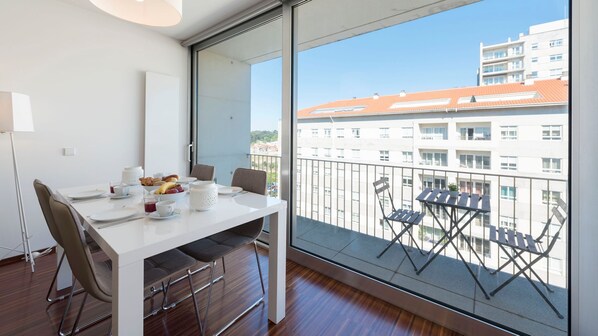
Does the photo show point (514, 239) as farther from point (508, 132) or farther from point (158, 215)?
point (158, 215)

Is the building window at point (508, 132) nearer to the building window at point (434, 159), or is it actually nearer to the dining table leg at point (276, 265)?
the building window at point (434, 159)

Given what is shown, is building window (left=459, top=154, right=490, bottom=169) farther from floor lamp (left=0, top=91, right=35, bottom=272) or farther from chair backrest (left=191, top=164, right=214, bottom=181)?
floor lamp (left=0, top=91, right=35, bottom=272)

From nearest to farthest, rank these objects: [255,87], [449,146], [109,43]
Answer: [449,146] < [109,43] < [255,87]

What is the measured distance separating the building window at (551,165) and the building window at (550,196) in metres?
0.13

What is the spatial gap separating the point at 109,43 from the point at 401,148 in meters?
3.67

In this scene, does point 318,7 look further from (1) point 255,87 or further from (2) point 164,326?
(2) point 164,326

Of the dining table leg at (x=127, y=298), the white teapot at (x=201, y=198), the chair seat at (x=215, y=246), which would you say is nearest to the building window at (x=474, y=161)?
the chair seat at (x=215, y=246)

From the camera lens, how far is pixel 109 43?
3.14 meters

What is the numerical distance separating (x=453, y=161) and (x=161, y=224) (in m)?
2.15

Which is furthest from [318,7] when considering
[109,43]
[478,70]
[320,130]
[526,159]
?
[109,43]

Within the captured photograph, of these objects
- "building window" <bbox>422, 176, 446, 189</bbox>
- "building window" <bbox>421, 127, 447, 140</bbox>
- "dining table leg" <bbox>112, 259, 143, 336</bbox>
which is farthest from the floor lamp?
"building window" <bbox>422, 176, 446, 189</bbox>

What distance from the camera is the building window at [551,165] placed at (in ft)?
5.12

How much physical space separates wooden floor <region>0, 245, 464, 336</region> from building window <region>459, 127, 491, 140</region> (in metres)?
1.40

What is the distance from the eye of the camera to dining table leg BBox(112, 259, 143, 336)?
101 cm
